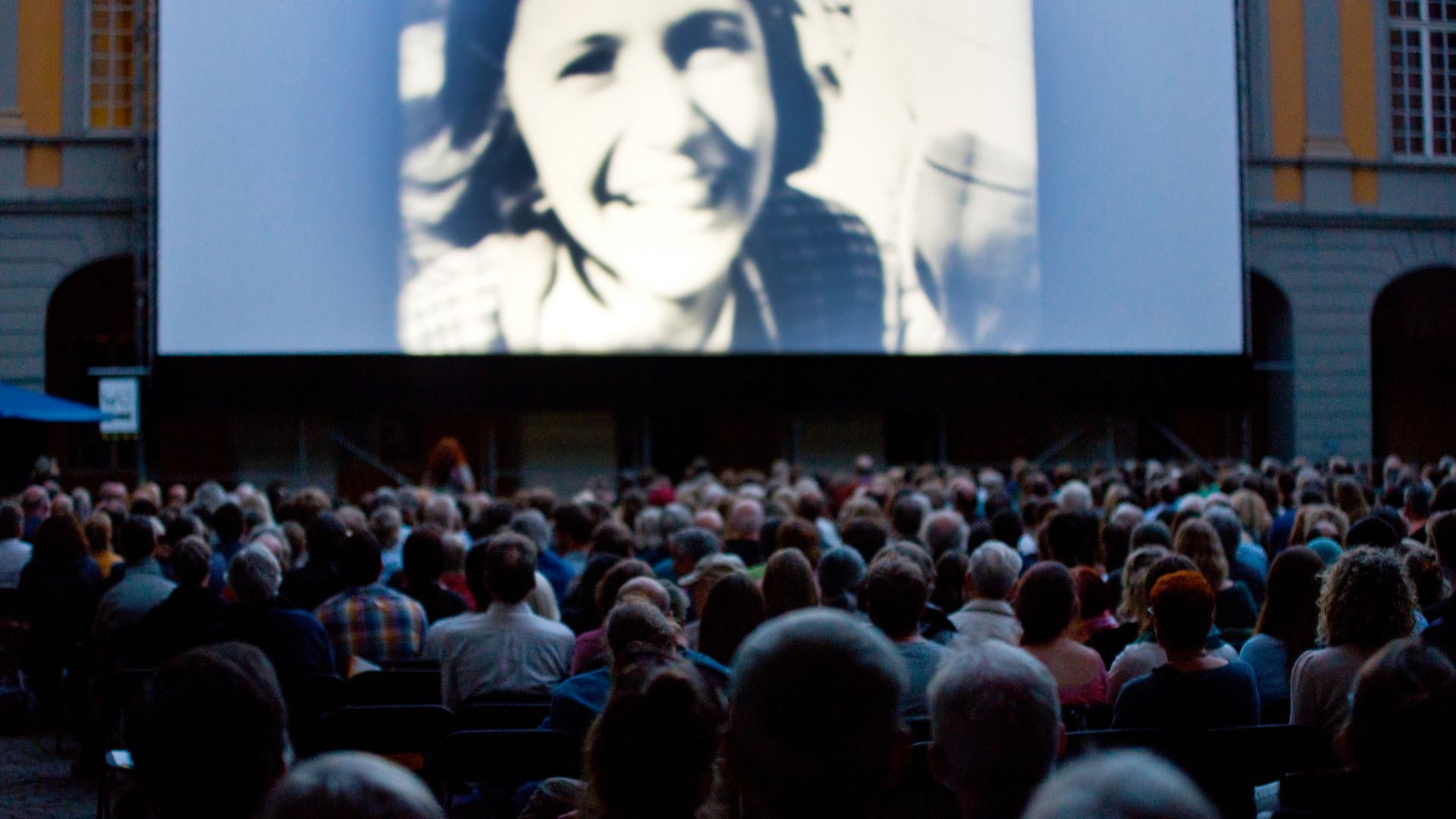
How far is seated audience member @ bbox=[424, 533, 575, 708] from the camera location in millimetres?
5387

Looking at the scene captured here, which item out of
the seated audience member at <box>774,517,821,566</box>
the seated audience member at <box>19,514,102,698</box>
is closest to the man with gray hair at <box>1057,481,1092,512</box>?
the seated audience member at <box>774,517,821,566</box>

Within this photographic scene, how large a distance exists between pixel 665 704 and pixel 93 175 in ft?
62.4

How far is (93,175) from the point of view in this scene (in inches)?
747

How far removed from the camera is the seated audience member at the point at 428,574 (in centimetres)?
659

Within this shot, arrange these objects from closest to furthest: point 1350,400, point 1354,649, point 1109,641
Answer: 1. point 1354,649
2. point 1109,641
3. point 1350,400

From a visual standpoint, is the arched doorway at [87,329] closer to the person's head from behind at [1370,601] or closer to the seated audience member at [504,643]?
the seated audience member at [504,643]

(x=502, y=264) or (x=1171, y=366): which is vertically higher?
(x=502, y=264)

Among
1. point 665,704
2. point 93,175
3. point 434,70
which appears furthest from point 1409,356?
point 665,704

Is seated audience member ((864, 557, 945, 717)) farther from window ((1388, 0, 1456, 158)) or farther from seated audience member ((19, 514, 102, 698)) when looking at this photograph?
window ((1388, 0, 1456, 158))

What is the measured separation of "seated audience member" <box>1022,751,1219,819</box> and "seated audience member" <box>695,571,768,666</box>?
3315 mm

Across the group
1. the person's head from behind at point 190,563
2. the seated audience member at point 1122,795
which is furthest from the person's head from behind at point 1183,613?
the person's head from behind at point 190,563

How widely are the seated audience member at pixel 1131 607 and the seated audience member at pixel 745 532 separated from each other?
286 cm

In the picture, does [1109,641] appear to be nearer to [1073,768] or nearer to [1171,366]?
[1073,768]

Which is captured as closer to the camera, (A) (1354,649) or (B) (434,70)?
(A) (1354,649)
